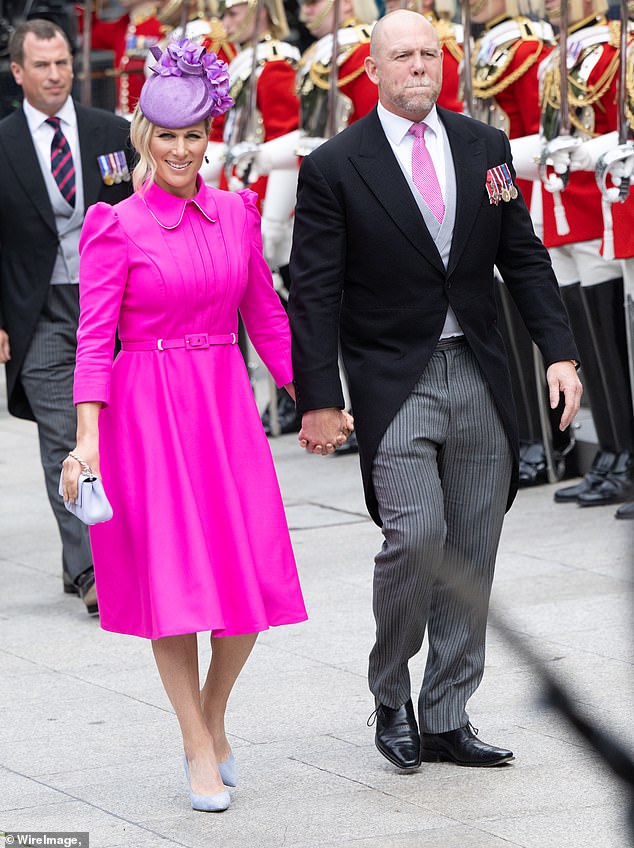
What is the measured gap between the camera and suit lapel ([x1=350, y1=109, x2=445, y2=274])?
141 inches

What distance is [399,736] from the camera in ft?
12.0

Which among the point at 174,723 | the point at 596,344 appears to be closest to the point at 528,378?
the point at 596,344

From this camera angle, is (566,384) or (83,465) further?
(566,384)

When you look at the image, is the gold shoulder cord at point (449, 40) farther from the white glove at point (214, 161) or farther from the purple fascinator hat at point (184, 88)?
the purple fascinator hat at point (184, 88)

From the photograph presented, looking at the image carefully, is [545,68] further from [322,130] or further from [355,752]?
[355,752]

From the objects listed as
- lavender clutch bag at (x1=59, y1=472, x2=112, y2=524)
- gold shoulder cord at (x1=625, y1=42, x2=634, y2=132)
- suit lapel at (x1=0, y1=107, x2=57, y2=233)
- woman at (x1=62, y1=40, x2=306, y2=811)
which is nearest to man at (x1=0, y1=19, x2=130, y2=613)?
suit lapel at (x1=0, y1=107, x2=57, y2=233)

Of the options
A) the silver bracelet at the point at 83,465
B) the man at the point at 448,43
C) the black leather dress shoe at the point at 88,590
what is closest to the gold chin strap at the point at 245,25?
the man at the point at 448,43

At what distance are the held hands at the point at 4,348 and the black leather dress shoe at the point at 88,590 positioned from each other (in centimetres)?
83

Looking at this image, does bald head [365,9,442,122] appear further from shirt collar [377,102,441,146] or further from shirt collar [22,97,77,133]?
shirt collar [22,97,77,133]

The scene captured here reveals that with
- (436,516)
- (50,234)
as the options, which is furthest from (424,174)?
(50,234)

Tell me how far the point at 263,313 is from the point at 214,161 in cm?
480

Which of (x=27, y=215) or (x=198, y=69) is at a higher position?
(x=198, y=69)

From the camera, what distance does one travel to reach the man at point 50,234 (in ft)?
18.4

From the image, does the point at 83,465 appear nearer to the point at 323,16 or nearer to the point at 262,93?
the point at 323,16
